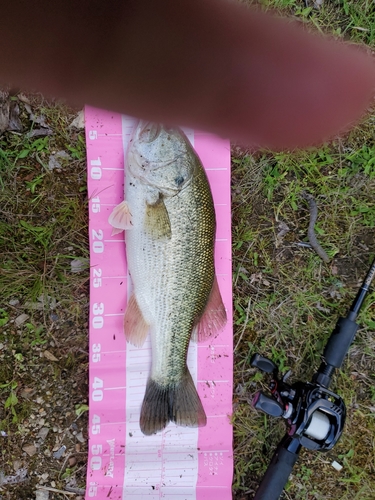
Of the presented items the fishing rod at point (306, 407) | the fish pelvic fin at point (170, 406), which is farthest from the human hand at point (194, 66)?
the fish pelvic fin at point (170, 406)

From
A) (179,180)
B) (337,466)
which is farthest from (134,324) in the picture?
(337,466)

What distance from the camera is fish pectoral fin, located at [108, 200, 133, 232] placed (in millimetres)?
2082

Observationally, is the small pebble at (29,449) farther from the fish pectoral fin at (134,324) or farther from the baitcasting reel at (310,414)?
the baitcasting reel at (310,414)

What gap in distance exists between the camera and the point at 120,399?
2.24 m

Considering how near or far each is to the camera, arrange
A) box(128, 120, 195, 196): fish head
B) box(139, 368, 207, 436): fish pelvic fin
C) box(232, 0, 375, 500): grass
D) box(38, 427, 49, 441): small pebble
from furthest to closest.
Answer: box(232, 0, 375, 500): grass
box(38, 427, 49, 441): small pebble
box(139, 368, 207, 436): fish pelvic fin
box(128, 120, 195, 196): fish head

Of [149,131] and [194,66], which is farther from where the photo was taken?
[194,66]

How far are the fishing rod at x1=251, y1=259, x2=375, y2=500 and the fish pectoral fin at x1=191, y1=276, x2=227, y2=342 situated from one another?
31 cm

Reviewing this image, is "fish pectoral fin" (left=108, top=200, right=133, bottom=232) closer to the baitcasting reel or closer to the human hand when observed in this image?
the human hand

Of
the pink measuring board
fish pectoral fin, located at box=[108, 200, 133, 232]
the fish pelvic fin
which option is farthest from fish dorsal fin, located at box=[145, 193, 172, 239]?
the fish pelvic fin

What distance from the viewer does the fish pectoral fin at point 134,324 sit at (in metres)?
2.17

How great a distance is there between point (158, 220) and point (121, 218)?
0.72 ft

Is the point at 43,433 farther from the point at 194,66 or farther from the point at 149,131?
the point at 194,66

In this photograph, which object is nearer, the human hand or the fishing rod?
the fishing rod

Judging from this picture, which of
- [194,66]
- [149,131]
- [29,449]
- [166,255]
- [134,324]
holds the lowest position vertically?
[29,449]
